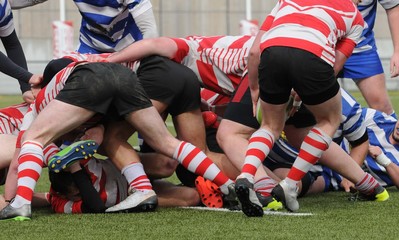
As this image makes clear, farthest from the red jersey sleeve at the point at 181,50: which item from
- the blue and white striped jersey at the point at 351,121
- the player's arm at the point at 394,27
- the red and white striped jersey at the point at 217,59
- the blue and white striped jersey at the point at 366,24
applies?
the blue and white striped jersey at the point at 366,24

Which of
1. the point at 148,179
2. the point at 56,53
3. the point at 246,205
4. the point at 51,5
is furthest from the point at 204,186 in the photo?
the point at 51,5

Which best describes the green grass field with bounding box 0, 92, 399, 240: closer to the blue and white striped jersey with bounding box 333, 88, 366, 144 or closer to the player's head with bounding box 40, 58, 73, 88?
the blue and white striped jersey with bounding box 333, 88, 366, 144

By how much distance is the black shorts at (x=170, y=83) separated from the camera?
5.64m

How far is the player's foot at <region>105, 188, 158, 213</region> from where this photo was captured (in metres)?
5.37

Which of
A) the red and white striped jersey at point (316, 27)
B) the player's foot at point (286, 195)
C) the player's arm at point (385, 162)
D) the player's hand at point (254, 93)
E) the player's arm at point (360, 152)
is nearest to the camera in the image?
the red and white striped jersey at point (316, 27)

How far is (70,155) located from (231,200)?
86cm

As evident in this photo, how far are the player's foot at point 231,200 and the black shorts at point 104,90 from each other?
0.62 m

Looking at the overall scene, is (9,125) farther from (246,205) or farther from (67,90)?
(246,205)

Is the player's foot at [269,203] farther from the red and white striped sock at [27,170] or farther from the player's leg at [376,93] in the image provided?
the player's leg at [376,93]

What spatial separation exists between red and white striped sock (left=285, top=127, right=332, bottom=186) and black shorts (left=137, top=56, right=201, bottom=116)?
2.38 ft

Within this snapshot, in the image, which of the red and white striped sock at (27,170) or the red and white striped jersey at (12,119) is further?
the red and white striped jersey at (12,119)

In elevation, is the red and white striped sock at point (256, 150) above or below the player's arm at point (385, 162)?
above

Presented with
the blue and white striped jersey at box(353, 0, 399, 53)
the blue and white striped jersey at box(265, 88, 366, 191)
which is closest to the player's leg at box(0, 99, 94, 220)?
the blue and white striped jersey at box(265, 88, 366, 191)

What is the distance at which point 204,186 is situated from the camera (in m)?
5.66
